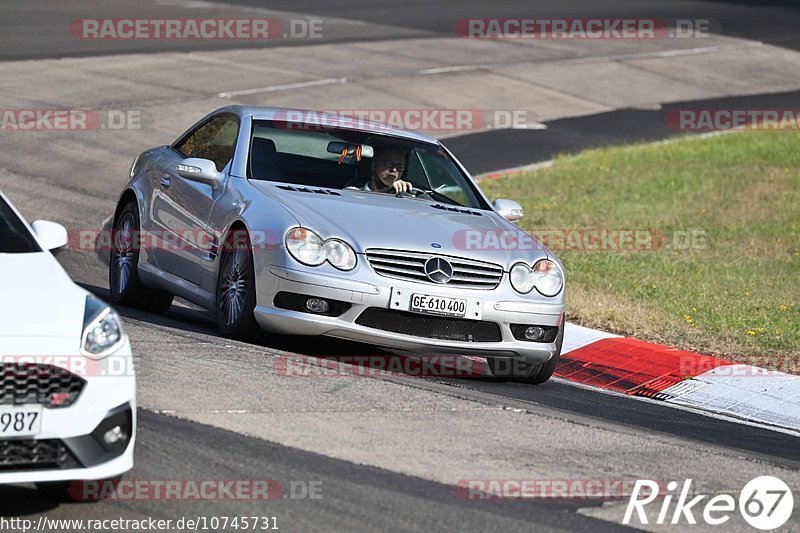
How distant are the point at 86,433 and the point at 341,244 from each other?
10.4ft

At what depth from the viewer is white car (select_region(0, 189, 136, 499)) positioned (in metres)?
5.42

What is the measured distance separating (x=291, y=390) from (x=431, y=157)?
122 inches

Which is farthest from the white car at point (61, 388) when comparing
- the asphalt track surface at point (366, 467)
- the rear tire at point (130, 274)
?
the rear tire at point (130, 274)

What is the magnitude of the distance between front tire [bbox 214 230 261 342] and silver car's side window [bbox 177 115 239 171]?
1.03m

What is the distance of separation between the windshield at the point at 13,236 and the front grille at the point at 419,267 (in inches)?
96.8

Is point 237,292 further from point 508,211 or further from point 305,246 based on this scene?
point 508,211

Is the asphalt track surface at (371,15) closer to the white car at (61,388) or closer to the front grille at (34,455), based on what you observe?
the white car at (61,388)

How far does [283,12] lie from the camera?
32.0 metres

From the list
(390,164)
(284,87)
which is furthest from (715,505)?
(284,87)

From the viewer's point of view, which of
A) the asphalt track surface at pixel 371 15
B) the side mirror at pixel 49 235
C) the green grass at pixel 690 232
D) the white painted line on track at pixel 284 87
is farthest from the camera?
the asphalt track surface at pixel 371 15

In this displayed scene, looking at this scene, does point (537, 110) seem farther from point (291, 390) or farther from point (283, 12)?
point (291, 390)

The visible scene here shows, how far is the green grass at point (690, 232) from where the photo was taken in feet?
38.6

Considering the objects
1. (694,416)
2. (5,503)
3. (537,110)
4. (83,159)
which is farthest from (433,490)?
(537,110)

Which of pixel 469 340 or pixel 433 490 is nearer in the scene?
pixel 433 490
